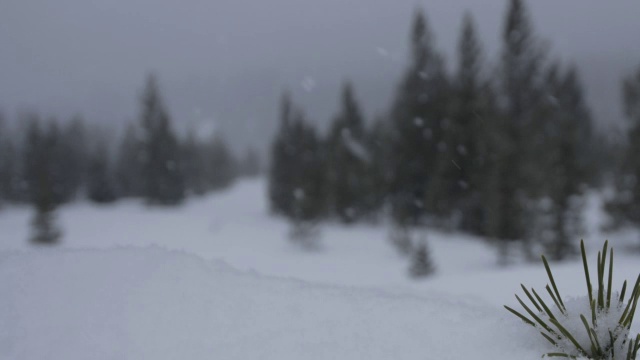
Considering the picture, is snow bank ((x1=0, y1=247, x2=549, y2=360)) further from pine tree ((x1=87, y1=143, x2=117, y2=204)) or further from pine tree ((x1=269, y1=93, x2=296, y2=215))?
pine tree ((x1=87, y1=143, x2=117, y2=204))

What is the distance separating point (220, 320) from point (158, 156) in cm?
3865

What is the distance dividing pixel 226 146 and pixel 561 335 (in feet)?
251

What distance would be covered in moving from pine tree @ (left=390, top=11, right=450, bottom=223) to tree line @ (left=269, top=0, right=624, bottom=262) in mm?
70

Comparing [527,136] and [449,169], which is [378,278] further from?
[527,136]

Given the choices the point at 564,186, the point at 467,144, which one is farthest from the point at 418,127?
the point at 564,186

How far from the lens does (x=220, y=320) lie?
6.68 feet

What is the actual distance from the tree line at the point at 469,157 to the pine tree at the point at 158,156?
539 inches

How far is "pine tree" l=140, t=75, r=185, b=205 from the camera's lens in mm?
36406

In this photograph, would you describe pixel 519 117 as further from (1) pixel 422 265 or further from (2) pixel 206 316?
(2) pixel 206 316

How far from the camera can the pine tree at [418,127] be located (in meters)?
25.7

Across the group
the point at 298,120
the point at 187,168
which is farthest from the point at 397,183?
the point at 187,168

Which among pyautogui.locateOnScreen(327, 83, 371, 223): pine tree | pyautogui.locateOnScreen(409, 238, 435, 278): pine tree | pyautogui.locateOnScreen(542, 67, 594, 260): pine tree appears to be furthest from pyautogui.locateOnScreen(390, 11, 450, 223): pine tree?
pyautogui.locateOnScreen(409, 238, 435, 278): pine tree

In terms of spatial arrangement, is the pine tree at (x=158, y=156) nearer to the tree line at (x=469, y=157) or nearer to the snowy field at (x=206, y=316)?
the tree line at (x=469, y=157)

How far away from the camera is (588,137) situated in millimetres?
37125
